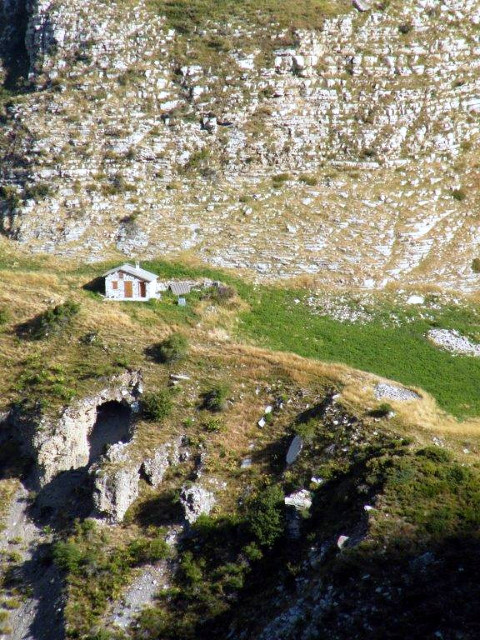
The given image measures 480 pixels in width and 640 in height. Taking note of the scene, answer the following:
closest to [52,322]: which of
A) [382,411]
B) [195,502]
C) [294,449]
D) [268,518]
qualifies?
[195,502]

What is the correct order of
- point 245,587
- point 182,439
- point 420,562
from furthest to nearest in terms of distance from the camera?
1. point 182,439
2. point 245,587
3. point 420,562

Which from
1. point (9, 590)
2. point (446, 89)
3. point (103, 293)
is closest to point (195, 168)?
point (103, 293)

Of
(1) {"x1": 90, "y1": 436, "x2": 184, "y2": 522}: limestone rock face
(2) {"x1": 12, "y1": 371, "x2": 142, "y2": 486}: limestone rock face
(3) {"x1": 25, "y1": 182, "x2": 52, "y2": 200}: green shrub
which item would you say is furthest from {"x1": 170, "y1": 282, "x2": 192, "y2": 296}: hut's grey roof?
(3) {"x1": 25, "y1": 182, "x2": 52, "y2": 200}: green shrub

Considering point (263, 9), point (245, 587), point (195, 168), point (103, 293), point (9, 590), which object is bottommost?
point (9, 590)

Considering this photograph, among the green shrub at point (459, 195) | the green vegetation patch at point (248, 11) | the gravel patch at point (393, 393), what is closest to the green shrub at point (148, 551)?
the gravel patch at point (393, 393)

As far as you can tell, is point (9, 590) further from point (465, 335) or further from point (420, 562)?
point (465, 335)

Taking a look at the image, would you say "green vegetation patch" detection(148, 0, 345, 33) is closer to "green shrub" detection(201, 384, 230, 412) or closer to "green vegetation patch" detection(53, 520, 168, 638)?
"green shrub" detection(201, 384, 230, 412)

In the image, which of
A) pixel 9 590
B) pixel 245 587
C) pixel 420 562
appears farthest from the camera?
pixel 9 590
